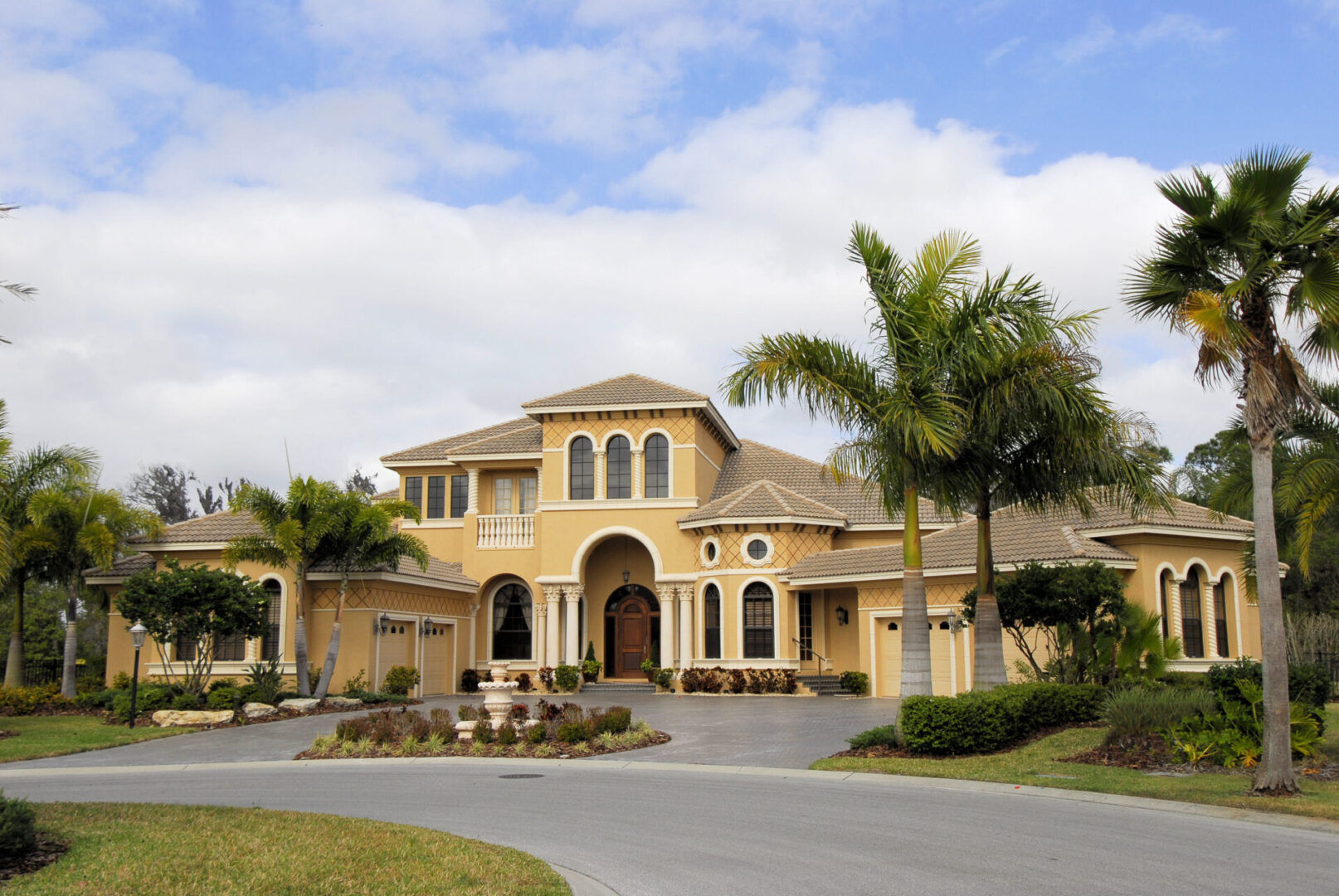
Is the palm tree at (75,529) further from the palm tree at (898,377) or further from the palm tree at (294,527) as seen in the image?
the palm tree at (898,377)

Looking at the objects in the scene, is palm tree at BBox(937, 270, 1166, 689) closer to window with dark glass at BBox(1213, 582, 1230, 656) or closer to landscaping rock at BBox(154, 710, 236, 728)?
window with dark glass at BBox(1213, 582, 1230, 656)

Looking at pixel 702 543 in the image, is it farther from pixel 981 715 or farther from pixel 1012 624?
Answer: pixel 981 715

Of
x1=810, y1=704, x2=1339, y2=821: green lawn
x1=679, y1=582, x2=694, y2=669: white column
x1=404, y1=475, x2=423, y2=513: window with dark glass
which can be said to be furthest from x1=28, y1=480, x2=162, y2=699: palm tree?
x1=810, y1=704, x2=1339, y2=821: green lawn

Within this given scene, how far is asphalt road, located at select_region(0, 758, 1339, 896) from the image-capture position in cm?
793

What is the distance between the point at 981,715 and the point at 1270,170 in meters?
7.87

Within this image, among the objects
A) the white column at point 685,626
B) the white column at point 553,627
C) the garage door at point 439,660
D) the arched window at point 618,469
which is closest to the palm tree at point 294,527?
the garage door at point 439,660

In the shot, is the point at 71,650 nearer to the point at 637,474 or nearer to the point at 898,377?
the point at 637,474

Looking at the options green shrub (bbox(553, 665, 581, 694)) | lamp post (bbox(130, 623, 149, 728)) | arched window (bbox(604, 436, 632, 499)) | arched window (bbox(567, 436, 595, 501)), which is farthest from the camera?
arched window (bbox(567, 436, 595, 501))

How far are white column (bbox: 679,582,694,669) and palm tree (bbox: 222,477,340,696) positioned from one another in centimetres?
1066

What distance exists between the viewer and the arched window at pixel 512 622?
1344 inches

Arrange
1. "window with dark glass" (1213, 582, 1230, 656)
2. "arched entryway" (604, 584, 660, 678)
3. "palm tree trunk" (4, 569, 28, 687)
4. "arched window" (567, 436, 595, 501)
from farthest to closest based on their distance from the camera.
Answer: "arched entryway" (604, 584, 660, 678) → "arched window" (567, 436, 595, 501) → "palm tree trunk" (4, 569, 28, 687) → "window with dark glass" (1213, 582, 1230, 656)

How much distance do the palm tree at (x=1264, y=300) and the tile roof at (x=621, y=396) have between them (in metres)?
20.3

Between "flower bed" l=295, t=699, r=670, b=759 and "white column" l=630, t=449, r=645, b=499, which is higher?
"white column" l=630, t=449, r=645, b=499

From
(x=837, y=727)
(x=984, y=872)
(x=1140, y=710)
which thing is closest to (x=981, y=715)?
(x=1140, y=710)
